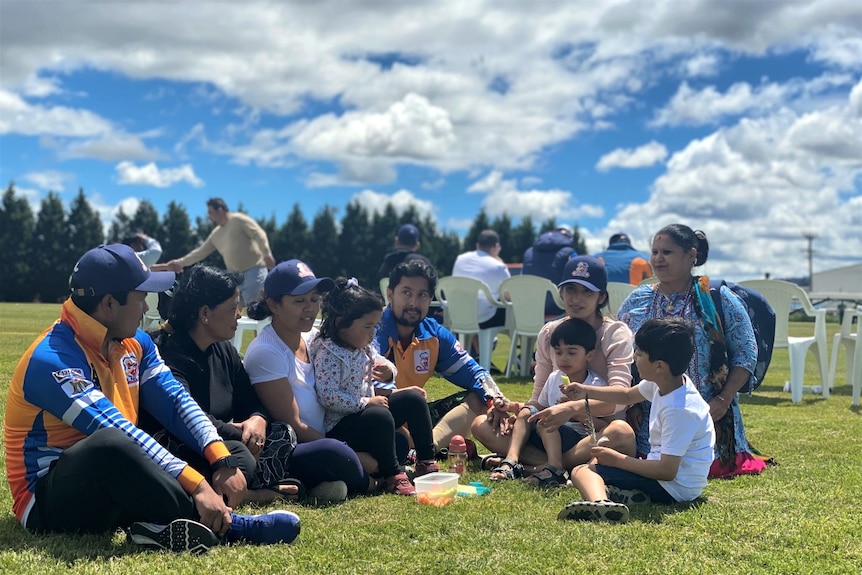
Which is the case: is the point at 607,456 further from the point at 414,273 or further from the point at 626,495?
the point at 414,273

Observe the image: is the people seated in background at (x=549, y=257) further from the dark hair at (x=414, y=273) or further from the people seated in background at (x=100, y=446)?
the people seated in background at (x=100, y=446)

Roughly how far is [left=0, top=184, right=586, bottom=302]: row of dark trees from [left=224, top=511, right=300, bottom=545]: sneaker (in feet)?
120

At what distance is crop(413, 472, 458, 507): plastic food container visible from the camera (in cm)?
370

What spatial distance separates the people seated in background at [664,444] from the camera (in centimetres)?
360

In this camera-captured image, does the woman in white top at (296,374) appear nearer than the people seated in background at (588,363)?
Yes

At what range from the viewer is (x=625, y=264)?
9.47m

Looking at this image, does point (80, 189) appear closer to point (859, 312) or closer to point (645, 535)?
point (859, 312)

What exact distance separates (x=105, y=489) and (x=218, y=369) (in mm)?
983

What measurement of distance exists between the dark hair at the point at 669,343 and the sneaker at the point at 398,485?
1375mm

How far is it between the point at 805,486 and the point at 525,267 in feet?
20.5

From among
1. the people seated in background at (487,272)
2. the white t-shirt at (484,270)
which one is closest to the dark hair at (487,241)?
the people seated in background at (487,272)

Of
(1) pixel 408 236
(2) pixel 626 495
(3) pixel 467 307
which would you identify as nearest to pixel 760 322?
(2) pixel 626 495

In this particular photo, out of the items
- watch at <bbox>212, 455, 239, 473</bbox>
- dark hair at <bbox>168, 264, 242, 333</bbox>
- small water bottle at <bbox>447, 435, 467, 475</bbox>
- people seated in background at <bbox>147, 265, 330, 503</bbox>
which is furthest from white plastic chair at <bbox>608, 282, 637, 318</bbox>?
watch at <bbox>212, 455, 239, 473</bbox>

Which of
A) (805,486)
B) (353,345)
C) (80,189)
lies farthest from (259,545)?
(80,189)
